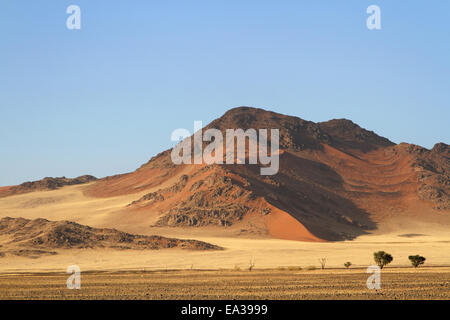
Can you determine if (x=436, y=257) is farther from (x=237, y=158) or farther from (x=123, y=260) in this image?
(x=237, y=158)

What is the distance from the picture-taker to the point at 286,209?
110m

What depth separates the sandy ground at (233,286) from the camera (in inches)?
1243

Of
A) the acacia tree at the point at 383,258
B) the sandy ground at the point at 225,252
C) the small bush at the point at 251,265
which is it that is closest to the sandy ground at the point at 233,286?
the small bush at the point at 251,265

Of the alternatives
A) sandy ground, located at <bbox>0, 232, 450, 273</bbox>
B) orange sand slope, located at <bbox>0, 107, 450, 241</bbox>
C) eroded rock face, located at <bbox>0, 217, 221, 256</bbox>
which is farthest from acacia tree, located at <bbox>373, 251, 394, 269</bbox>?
orange sand slope, located at <bbox>0, 107, 450, 241</bbox>

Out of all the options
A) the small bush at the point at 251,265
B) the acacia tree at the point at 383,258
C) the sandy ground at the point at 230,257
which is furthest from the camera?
the sandy ground at the point at 230,257

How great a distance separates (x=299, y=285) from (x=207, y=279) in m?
8.32

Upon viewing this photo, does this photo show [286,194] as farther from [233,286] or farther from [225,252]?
[233,286]

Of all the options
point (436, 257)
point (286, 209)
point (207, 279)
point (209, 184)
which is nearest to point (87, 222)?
point (209, 184)

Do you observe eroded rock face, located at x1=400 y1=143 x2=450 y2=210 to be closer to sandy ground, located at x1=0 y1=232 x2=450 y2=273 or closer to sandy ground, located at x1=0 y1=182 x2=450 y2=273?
sandy ground, located at x1=0 y1=182 x2=450 y2=273
